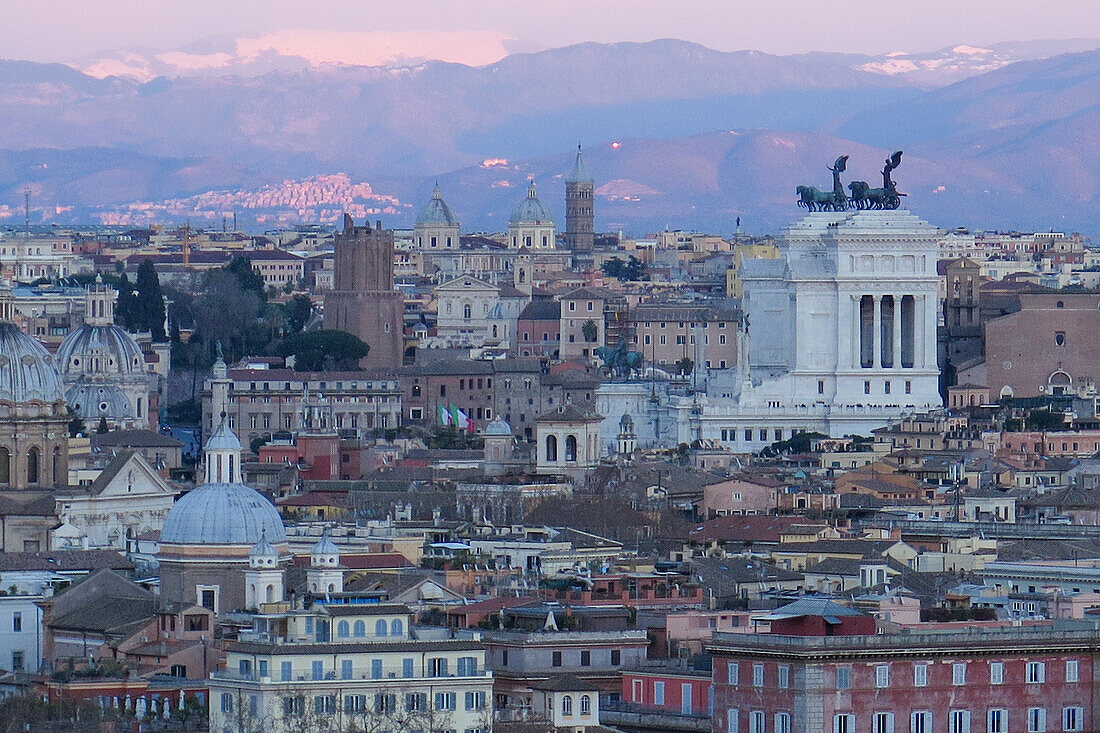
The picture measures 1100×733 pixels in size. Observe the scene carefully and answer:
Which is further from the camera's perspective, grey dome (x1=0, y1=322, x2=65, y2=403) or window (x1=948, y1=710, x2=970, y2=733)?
grey dome (x1=0, y1=322, x2=65, y2=403)

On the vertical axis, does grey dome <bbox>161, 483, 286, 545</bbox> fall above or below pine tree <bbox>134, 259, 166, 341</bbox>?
below

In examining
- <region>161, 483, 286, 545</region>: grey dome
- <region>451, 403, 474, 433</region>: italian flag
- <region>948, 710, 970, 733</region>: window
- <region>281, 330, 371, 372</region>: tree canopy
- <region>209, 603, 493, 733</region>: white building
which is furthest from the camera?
<region>281, 330, 371, 372</region>: tree canopy

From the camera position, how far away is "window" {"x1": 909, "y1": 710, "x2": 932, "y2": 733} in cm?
5369

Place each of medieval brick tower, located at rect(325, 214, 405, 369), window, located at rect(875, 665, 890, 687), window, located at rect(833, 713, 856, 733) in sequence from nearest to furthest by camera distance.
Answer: window, located at rect(833, 713, 856, 733) → window, located at rect(875, 665, 890, 687) → medieval brick tower, located at rect(325, 214, 405, 369)

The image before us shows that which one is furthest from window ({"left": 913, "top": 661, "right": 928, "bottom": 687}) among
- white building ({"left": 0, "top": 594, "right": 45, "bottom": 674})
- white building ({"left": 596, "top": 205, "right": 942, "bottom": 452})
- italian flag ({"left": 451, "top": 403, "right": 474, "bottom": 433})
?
italian flag ({"left": 451, "top": 403, "right": 474, "bottom": 433})

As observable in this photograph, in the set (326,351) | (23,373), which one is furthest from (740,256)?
(23,373)

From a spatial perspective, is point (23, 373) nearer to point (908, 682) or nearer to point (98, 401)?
point (98, 401)

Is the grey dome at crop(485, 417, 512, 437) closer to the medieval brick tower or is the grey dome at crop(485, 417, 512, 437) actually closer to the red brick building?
A: the medieval brick tower

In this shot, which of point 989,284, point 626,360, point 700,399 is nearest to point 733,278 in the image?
point 989,284

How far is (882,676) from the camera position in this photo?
53344 mm

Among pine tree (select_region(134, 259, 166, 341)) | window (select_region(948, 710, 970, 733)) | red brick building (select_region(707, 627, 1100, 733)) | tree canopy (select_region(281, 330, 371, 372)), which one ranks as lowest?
window (select_region(948, 710, 970, 733))

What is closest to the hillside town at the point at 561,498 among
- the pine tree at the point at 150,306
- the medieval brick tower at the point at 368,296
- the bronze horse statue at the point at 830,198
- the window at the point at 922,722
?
the window at the point at 922,722

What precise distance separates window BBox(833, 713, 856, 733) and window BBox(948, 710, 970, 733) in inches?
68.4

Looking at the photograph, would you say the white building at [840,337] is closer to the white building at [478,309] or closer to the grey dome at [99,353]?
the grey dome at [99,353]
